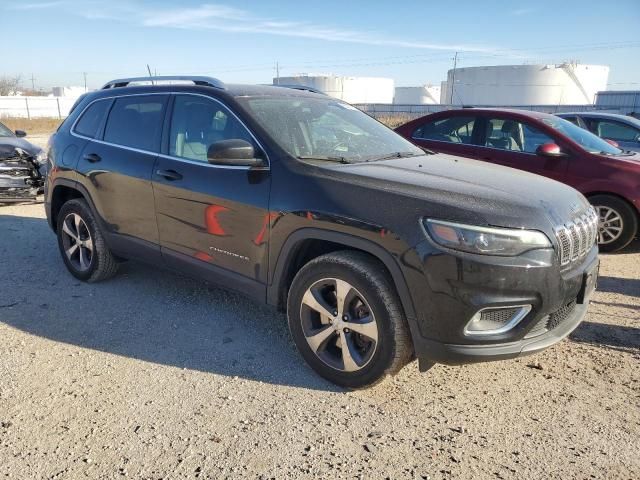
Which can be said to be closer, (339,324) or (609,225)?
(339,324)

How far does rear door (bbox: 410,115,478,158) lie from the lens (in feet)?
22.4

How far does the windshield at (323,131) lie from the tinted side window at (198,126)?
0.61ft

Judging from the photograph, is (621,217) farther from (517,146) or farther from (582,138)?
(517,146)

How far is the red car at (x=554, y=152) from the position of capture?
6.03 metres

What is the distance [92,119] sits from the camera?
4.75 metres

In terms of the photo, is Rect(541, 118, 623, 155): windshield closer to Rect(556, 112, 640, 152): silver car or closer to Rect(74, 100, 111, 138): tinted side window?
Rect(556, 112, 640, 152): silver car

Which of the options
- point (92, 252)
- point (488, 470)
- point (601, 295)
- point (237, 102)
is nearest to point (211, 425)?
point (488, 470)

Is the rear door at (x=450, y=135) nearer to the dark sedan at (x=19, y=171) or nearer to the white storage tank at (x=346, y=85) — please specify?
the dark sedan at (x=19, y=171)

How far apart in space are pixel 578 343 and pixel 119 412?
3061 millimetres

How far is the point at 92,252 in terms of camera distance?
15.5 feet

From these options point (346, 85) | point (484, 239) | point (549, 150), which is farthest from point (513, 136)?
point (346, 85)

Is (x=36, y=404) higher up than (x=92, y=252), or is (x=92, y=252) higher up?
(x=92, y=252)

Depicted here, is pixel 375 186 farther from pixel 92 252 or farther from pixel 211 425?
pixel 92 252

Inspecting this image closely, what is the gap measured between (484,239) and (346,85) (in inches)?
3219
